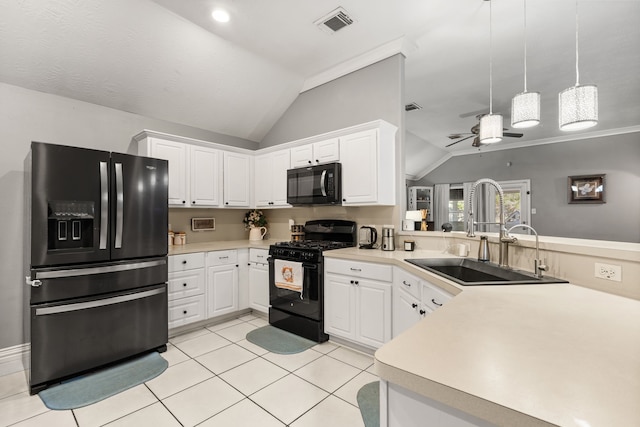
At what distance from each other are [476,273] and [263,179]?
2.96 metres

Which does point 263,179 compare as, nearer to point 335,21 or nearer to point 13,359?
point 335,21

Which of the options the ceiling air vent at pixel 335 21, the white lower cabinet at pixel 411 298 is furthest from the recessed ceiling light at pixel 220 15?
the white lower cabinet at pixel 411 298

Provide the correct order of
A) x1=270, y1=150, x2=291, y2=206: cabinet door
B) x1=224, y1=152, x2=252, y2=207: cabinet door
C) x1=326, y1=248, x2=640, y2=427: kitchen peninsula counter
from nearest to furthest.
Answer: x1=326, y1=248, x2=640, y2=427: kitchen peninsula counter → x1=270, y1=150, x2=291, y2=206: cabinet door → x1=224, y1=152, x2=252, y2=207: cabinet door

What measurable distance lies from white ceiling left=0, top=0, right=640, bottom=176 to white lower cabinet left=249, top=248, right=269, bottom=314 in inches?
78.0

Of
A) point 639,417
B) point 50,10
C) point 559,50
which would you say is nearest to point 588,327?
point 639,417

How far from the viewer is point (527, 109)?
2.37m

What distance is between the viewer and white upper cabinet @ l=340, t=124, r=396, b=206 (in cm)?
302

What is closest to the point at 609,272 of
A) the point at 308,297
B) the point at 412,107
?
the point at 308,297

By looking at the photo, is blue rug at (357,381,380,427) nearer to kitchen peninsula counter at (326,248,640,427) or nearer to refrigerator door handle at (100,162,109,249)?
kitchen peninsula counter at (326,248,640,427)

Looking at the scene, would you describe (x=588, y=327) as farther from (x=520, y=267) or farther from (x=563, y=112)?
(x=563, y=112)

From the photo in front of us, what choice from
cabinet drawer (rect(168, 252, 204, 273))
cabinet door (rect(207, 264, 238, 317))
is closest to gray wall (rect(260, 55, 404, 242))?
cabinet door (rect(207, 264, 238, 317))

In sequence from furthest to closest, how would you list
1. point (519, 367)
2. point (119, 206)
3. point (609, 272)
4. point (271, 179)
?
point (271, 179), point (119, 206), point (609, 272), point (519, 367)

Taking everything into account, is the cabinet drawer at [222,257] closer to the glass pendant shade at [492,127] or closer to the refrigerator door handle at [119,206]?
the refrigerator door handle at [119,206]

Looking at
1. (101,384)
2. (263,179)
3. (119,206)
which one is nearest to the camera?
(101,384)
